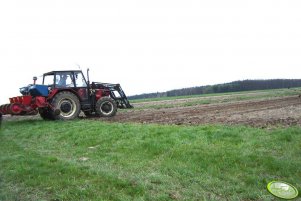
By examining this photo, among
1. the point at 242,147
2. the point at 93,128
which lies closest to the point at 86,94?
the point at 93,128

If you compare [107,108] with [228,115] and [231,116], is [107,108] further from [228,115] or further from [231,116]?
[231,116]

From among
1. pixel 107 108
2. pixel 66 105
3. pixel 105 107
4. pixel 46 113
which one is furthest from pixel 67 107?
pixel 107 108

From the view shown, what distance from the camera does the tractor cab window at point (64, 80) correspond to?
1575 cm

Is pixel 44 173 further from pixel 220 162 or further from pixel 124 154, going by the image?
pixel 220 162

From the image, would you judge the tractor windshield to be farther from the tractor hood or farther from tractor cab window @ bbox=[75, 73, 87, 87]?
the tractor hood

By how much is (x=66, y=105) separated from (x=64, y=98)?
39cm

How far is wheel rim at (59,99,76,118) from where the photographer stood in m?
15.4

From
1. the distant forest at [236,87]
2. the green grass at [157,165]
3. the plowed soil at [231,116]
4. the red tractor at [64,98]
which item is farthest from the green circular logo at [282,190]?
the distant forest at [236,87]

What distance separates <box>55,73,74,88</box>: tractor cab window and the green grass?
658 cm

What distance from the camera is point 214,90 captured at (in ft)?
345

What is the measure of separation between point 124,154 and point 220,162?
229 cm

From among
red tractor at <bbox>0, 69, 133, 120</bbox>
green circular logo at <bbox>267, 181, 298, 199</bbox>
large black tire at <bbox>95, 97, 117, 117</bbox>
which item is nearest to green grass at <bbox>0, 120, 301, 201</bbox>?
green circular logo at <bbox>267, 181, 298, 199</bbox>

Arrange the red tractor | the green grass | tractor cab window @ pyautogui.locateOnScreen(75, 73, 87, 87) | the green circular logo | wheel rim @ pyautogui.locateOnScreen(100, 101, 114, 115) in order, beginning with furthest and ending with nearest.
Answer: wheel rim @ pyautogui.locateOnScreen(100, 101, 114, 115), tractor cab window @ pyautogui.locateOnScreen(75, 73, 87, 87), the red tractor, the green grass, the green circular logo

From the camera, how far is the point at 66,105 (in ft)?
50.9
